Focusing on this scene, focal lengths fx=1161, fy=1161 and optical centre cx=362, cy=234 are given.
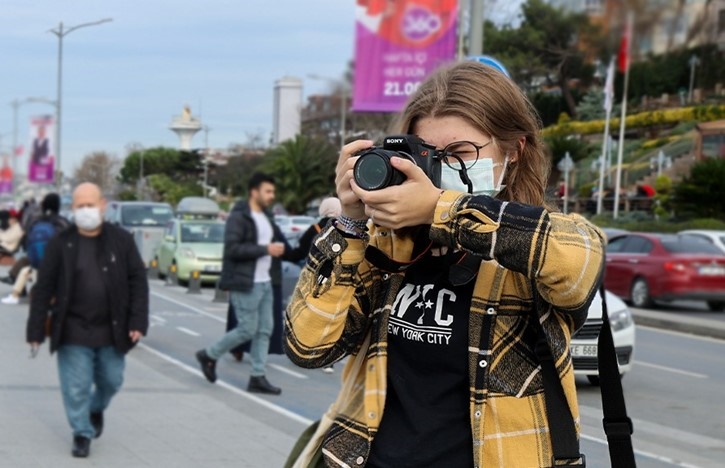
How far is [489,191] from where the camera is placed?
2.58 metres

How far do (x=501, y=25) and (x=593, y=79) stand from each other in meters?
6.70

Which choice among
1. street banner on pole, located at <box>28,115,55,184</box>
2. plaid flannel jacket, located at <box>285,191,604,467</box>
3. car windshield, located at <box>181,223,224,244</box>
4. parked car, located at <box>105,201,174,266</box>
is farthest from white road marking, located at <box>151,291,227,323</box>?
street banner on pole, located at <box>28,115,55,184</box>

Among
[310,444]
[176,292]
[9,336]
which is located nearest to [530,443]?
[310,444]

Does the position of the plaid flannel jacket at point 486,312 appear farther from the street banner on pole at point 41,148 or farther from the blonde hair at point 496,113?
the street banner on pole at point 41,148

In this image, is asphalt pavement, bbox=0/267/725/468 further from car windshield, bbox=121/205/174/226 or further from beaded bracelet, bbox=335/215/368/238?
car windshield, bbox=121/205/174/226

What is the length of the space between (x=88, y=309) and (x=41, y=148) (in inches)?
1989

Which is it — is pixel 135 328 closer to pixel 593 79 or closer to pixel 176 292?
pixel 176 292

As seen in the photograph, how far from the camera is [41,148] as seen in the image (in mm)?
55969

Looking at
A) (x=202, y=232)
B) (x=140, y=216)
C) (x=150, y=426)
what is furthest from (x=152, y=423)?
(x=140, y=216)

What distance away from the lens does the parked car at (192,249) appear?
25156 millimetres

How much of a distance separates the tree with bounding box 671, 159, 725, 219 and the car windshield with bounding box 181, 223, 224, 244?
2088 centimetres

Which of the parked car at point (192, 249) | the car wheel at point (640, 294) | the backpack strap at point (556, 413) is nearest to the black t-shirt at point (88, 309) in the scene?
the backpack strap at point (556, 413)

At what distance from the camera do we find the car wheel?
2222 cm

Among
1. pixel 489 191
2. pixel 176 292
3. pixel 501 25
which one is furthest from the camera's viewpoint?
pixel 501 25
